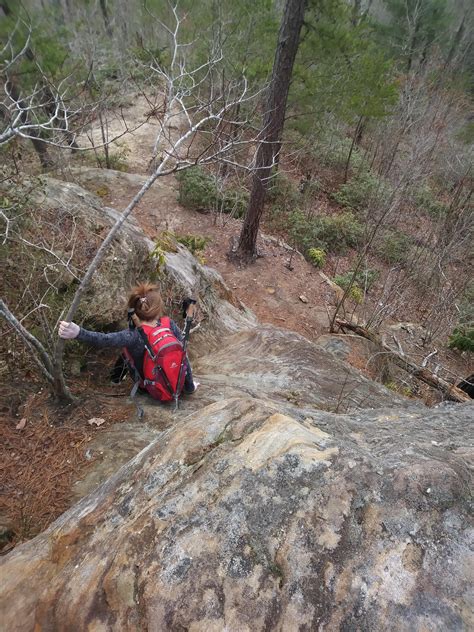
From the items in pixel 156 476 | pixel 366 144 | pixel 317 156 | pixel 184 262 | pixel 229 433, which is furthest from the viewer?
pixel 366 144

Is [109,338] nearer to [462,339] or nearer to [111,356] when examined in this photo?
[111,356]

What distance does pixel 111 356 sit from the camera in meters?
3.75

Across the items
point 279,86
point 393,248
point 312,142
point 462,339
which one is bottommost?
point 462,339

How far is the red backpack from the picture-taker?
302 centimetres

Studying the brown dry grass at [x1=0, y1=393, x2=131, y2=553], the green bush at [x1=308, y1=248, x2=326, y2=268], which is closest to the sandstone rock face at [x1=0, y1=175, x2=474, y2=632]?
the brown dry grass at [x1=0, y1=393, x2=131, y2=553]

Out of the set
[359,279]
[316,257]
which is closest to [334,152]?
[316,257]

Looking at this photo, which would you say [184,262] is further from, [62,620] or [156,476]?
[62,620]

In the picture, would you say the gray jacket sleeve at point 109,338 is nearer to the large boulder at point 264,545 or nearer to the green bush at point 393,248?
the large boulder at point 264,545

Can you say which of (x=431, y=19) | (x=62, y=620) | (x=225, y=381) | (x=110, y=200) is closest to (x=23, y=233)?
(x=225, y=381)

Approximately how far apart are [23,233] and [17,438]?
2075 millimetres

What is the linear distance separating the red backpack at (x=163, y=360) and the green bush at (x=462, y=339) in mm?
7096

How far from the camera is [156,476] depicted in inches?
72.0

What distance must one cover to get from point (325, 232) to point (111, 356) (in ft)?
29.1

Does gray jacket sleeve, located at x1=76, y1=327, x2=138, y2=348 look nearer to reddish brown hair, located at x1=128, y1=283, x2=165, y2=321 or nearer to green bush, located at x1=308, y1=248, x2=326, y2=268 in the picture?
reddish brown hair, located at x1=128, y1=283, x2=165, y2=321
